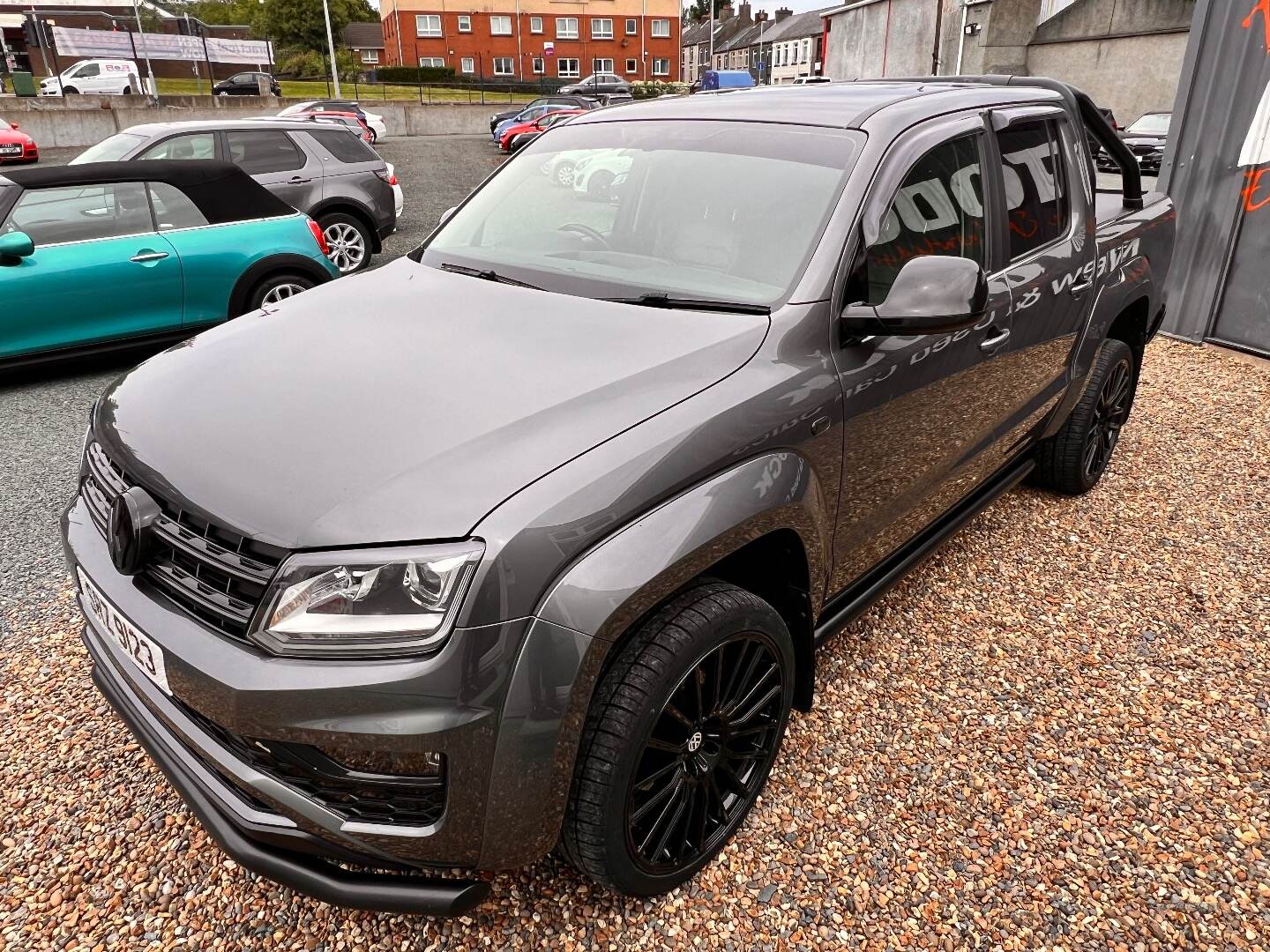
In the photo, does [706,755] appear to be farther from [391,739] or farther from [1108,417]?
[1108,417]

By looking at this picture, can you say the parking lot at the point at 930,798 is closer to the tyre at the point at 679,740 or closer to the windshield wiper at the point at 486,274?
the tyre at the point at 679,740

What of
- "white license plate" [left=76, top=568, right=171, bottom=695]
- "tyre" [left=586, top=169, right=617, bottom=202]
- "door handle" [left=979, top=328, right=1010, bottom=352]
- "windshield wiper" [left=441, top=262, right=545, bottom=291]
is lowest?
"white license plate" [left=76, top=568, right=171, bottom=695]

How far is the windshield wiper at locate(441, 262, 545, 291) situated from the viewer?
2.64m

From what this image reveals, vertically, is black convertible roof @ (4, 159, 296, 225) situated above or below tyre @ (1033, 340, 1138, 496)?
above

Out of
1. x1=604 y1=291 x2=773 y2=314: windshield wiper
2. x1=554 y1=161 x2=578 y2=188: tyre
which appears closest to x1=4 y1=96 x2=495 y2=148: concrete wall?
x1=554 y1=161 x2=578 y2=188: tyre

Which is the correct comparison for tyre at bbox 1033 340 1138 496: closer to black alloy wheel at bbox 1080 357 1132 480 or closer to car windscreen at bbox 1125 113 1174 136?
black alloy wheel at bbox 1080 357 1132 480

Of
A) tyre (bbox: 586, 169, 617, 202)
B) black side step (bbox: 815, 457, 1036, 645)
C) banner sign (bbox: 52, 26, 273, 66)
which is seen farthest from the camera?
banner sign (bbox: 52, 26, 273, 66)

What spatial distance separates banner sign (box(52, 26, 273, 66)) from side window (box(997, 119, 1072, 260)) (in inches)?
1441

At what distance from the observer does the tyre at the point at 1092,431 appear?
4027mm

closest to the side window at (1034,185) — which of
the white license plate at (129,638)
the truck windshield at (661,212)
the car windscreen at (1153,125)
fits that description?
the truck windshield at (661,212)

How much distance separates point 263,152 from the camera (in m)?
9.26

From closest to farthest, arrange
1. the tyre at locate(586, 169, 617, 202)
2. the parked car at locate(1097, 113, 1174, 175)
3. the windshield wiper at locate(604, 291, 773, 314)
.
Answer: the windshield wiper at locate(604, 291, 773, 314) < the tyre at locate(586, 169, 617, 202) < the parked car at locate(1097, 113, 1174, 175)

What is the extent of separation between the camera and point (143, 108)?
2838 cm

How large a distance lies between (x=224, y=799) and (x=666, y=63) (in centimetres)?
6734
